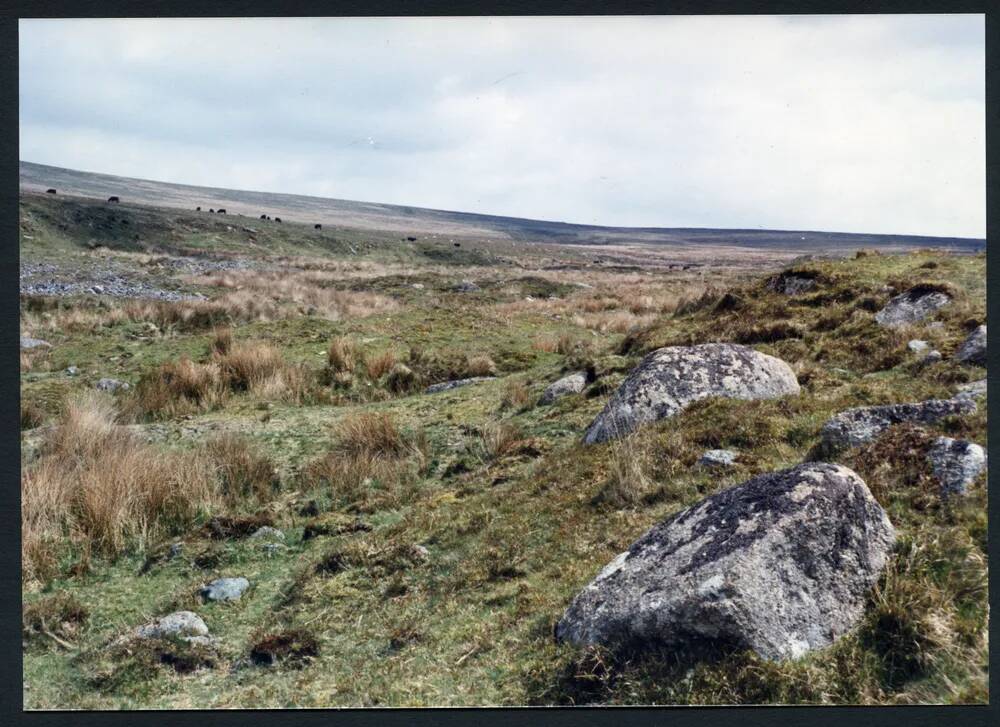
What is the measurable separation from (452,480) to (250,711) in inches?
191

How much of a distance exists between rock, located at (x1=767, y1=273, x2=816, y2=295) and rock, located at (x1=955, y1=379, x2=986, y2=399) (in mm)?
7895

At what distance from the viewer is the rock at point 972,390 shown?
7.14 m

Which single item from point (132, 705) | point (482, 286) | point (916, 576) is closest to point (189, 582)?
point (132, 705)

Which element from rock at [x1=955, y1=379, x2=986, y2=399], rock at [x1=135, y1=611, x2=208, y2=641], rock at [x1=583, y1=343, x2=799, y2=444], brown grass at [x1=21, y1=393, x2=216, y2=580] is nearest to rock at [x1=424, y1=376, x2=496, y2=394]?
brown grass at [x1=21, y1=393, x2=216, y2=580]

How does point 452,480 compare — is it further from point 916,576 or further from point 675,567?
point 916,576

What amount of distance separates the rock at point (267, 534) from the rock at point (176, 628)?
6.23ft

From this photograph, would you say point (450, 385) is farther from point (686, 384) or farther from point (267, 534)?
point (267, 534)

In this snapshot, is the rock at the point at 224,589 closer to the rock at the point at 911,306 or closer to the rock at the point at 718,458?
the rock at the point at 718,458

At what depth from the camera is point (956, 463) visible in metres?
5.54

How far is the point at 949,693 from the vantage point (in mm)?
4418

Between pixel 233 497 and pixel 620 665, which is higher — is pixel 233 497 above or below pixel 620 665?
below

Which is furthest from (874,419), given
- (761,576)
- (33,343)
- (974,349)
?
(33,343)

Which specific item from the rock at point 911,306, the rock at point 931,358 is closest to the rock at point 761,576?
the rock at point 931,358

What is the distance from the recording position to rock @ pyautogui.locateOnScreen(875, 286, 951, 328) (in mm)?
11852
